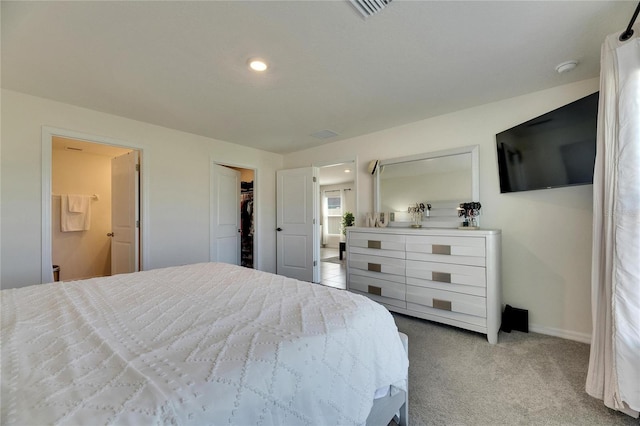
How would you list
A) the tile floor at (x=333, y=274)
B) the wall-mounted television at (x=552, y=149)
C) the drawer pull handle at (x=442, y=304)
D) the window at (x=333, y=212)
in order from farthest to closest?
the window at (x=333, y=212)
the tile floor at (x=333, y=274)
the drawer pull handle at (x=442, y=304)
the wall-mounted television at (x=552, y=149)

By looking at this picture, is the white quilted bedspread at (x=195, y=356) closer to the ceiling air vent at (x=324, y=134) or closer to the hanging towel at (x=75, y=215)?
the ceiling air vent at (x=324, y=134)

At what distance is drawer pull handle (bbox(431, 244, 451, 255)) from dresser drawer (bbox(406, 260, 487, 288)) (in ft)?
0.38

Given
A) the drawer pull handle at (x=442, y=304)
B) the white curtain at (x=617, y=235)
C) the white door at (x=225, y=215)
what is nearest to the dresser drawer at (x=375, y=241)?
the drawer pull handle at (x=442, y=304)

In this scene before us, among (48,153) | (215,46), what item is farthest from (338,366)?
(48,153)

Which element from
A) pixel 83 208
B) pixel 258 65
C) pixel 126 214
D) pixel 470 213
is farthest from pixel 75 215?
pixel 470 213

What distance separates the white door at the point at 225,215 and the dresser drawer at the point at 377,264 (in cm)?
201

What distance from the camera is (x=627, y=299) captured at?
4.58ft

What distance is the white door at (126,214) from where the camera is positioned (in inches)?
125

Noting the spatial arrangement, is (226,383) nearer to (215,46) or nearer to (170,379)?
(170,379)

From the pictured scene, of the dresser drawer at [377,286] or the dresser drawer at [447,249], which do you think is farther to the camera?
the dresser drawer at [377,286]

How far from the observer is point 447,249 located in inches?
102

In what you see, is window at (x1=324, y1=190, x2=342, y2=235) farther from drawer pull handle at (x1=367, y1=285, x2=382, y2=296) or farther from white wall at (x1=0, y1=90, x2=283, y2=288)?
drawer pull handle at (x1=367, y1=285, x2=382, y2=296)

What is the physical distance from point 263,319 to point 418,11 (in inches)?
73.6

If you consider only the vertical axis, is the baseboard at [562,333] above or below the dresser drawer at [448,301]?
below
